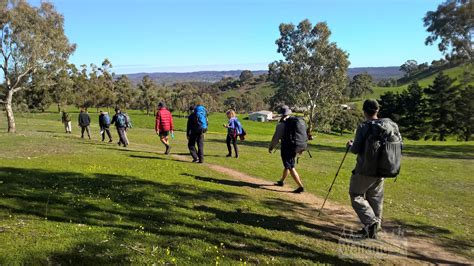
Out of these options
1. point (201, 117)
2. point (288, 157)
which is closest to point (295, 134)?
point (288, 157)

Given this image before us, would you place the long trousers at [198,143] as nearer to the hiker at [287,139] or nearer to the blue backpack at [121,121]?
the hiker at [287,139]

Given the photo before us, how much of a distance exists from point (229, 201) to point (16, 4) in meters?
27.9

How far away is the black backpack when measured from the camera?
9648mm

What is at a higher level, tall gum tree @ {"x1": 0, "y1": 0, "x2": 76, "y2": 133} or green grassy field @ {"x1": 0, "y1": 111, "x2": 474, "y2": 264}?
tall gum tree @ {"x1": 0, "y1": 0, "x2": 76, "y2": 133}

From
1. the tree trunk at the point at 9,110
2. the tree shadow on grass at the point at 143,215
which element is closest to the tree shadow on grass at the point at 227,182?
the tree shadow on grass at the point at 143,215

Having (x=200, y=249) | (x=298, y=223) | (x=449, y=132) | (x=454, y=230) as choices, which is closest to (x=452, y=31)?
(x=454, y=230)

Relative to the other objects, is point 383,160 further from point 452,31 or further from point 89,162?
point 452,31

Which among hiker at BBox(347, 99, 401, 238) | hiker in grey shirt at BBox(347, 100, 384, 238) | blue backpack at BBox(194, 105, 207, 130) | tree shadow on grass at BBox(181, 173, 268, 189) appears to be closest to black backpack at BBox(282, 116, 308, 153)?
tree shadow on grass at BBox(181, 173, 268, 189)

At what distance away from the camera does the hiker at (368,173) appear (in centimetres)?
607

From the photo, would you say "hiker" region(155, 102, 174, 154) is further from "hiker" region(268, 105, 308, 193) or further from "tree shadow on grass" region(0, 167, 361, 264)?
"hiker" region(268, 105, 308, 193)

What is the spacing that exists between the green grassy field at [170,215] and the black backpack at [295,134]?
54.5 inches

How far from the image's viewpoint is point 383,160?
19.6 feet

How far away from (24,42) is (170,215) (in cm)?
2672

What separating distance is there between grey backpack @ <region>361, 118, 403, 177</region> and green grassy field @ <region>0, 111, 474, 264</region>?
1.55 m
